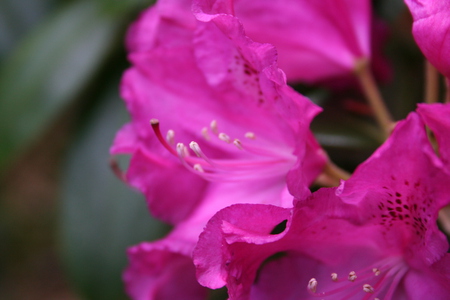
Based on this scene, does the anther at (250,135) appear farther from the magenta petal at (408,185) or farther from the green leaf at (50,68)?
the green leaf at (50,68)

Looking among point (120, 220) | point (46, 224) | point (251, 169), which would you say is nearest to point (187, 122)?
point (251, 169)

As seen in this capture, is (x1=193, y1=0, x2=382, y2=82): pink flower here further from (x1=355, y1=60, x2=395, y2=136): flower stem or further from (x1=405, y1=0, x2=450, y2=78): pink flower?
(x1=405, y1=0, x2=450, y2=78): pink flower

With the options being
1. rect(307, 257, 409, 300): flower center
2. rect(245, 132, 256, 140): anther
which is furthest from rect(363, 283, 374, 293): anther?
rect(245, 132, 256, 140): anther

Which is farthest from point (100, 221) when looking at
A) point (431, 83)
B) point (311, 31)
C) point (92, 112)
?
point (431, 83)

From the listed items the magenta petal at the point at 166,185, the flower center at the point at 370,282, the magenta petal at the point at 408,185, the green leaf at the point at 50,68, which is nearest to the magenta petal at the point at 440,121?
the magenta petal at the point at 408,185

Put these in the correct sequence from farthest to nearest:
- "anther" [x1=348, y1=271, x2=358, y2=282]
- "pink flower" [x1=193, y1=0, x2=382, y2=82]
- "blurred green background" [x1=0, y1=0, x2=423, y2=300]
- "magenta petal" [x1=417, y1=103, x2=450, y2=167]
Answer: "blurred green background" [x1=0, y1=0, x2=423, y2=300]
"pink flower" [x1=193, y1=0, x2=382, y2=82]
"anther" [x1=348, y1=271, x2=358, y2=282]
"magenta petal" [x1=417, y1=103, x2=450, y2=167]

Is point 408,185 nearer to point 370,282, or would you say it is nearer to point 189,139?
point 370,282

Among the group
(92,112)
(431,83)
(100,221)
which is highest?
(431,83)
